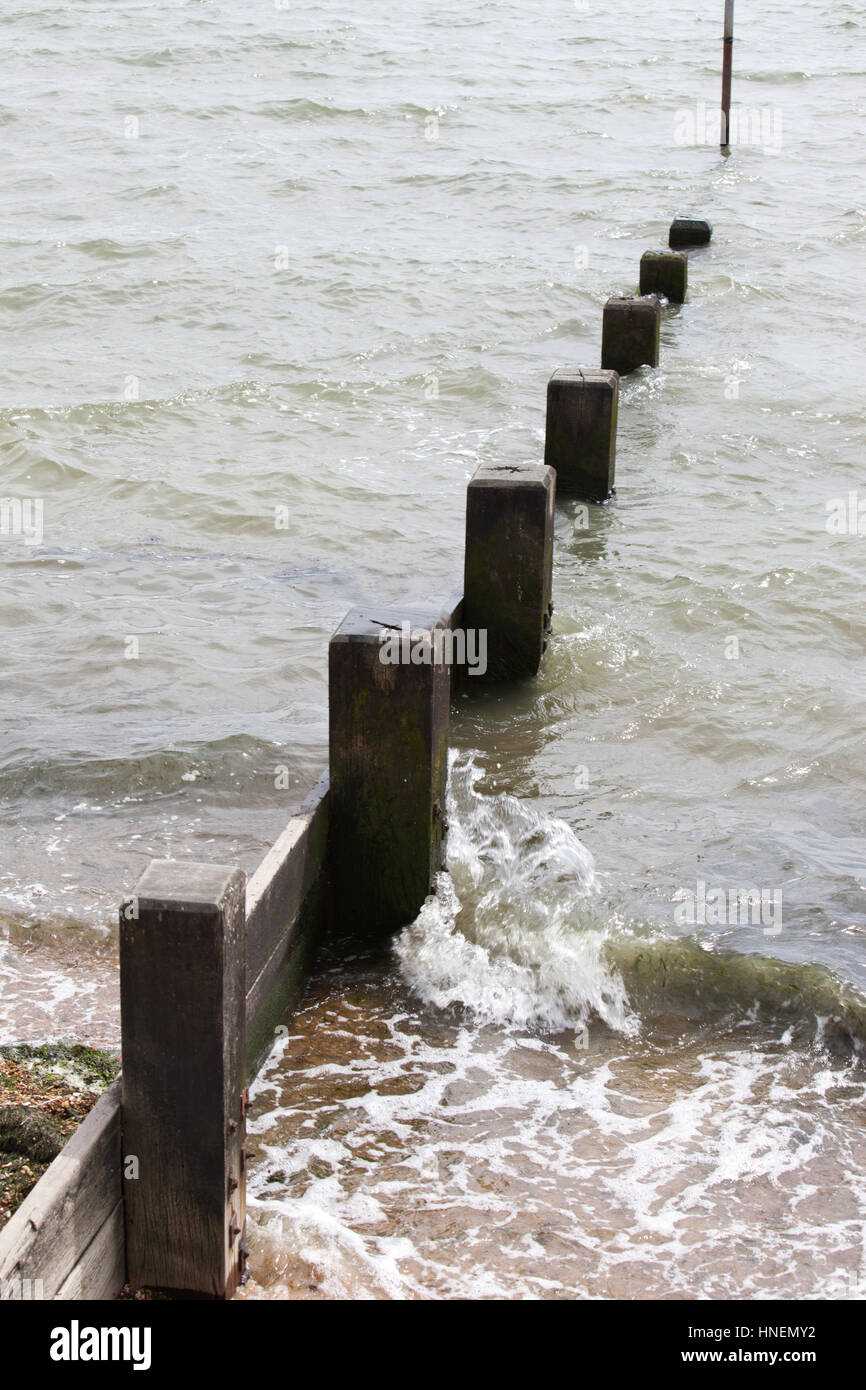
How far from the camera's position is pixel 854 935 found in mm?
5707

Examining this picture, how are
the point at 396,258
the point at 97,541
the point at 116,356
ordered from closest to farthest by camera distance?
the point at 97,541 < the point at 116,356 < the point at 396,258

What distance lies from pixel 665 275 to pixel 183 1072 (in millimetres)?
15445

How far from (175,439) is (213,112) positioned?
1850 cm

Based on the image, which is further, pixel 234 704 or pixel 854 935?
pixel 234 704

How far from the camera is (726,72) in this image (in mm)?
26484

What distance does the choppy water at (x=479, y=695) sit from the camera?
4.39m

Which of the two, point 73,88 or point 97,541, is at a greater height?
point 73,88

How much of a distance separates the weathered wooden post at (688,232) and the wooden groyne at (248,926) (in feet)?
46.2

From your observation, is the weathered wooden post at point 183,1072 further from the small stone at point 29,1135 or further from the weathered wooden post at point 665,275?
the weathered wooden post at point 665,275

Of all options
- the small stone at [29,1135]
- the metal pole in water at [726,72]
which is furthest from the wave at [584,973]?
the metal pole in water at [726,72]

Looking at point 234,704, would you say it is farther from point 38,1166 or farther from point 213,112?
point 213,112

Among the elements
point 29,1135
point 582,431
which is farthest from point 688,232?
point 29,1135

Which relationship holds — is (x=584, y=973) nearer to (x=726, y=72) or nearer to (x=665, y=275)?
(x=665, y=275)

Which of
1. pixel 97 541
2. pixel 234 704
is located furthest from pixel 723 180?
pixel 234 704
